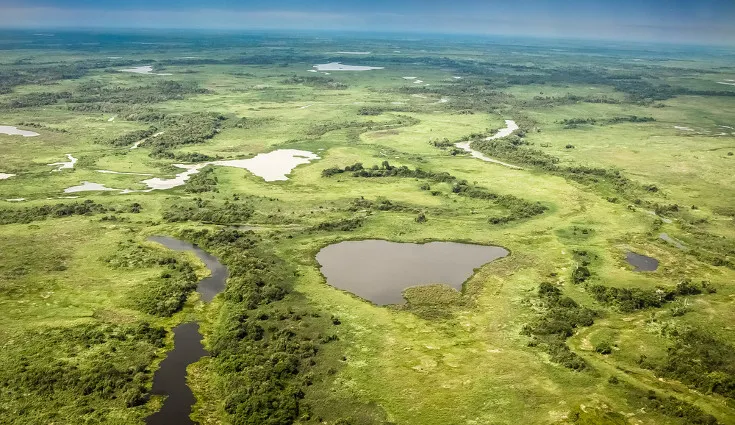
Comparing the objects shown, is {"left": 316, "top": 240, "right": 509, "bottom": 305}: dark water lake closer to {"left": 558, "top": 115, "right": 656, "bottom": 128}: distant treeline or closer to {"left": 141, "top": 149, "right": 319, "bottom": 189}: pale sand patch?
{"left": 141, "top": 149, "right": 319, "bottom": 189}: pale sand patch

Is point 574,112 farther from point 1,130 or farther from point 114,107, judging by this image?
point 1,130

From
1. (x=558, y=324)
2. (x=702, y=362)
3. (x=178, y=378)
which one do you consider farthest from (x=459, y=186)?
(x=178, y=378)

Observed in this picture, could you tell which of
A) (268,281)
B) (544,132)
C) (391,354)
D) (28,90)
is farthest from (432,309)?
(28,90)

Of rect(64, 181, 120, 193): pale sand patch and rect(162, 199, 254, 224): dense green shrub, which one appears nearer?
rect(162, 199, 254, 224): dense green shrub

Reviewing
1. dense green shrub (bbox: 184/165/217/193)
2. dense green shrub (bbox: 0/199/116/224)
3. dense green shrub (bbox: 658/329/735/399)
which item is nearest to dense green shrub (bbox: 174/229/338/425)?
dense green shrub (bbox: 0/199/116/224)

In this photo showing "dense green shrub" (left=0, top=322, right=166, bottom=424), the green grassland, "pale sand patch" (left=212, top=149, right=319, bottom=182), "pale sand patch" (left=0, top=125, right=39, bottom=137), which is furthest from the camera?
"pale sand patch" (left=0, top=125, right=39, bottom=137)

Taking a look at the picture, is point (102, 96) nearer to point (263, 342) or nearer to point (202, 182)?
point (202, 182)
